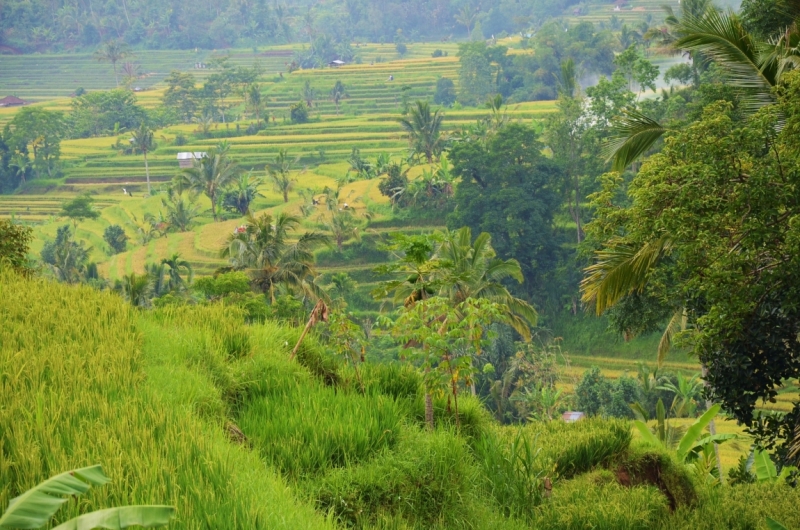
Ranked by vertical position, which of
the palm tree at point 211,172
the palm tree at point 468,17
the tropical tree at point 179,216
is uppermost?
the palm tree at point 468,17

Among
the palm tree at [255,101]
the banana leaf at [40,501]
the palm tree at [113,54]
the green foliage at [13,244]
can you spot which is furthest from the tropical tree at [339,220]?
the palm tree at [113,54]

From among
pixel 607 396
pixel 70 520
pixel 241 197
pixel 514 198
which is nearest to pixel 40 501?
pixel 70 520

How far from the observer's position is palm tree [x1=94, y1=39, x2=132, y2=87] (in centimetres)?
8644

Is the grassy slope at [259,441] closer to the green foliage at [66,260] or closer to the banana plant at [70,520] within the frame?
the banana plant at [70,520]

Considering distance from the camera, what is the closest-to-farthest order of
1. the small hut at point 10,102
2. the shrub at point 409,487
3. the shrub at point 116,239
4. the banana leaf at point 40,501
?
1. the banana leaf at point 40,501
2. the shrub at point 409,487
3. the shrub at point 116,239
4. the small hut at point 10,102

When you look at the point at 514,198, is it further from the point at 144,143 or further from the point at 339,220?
the point at 144,143

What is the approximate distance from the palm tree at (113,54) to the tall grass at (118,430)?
87.5 meters

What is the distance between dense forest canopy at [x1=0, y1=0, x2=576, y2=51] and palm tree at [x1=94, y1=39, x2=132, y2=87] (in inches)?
356

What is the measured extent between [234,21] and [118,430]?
339 feet

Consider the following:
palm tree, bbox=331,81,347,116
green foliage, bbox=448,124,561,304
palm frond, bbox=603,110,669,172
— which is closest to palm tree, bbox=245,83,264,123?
palm tree, bbox=331,81,347,116

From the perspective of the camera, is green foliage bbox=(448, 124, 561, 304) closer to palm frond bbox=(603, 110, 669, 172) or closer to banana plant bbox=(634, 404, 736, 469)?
palm frond bbox=(603, 110, 669, 172)

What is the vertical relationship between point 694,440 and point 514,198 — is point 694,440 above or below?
above

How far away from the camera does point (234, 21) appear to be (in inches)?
3989

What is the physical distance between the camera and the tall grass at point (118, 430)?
3.21 m
